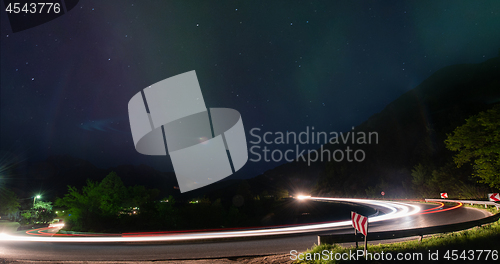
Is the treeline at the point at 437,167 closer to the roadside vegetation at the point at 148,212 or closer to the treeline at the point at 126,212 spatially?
the roadside vegetation at the point at 148,212

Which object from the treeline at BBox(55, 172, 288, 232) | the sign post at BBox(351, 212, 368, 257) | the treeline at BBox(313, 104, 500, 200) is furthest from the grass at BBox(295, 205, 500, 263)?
the treeline at BBox(55, 172, 288, 232)

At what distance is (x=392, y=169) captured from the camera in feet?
280

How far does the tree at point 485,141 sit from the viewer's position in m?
26.3

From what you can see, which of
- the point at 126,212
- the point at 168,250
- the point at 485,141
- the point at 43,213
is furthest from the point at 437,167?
the point at 43,213

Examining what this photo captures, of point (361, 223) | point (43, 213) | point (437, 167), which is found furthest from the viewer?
point (43, 213)

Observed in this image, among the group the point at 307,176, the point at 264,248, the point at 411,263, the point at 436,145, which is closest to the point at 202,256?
the point at 264,248

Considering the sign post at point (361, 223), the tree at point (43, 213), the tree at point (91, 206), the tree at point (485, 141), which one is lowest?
the tree at point (43, 213)

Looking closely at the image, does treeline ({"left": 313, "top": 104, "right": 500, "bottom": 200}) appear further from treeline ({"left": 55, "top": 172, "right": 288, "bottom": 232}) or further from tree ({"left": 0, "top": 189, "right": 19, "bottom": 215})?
tree ({"left": 0, "top": 189, "right": 19, "bottom": 215})

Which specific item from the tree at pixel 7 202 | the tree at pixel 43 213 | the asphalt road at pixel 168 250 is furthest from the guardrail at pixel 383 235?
the tree at pixel 43 213

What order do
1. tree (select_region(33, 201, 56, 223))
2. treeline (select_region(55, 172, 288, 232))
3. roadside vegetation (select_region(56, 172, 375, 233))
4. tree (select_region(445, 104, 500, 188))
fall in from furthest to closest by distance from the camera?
tree (select_region(33, 201, 56, 223)) < roadside vegetation (select_region(56, 172, 375, 233)) < treeline (select_region(55, 172, 288, 232)) < tree (select_region(445, 104, 500, 188))

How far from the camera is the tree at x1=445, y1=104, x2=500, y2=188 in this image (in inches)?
1037

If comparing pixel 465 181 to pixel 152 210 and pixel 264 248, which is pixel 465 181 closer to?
pixel 264 248

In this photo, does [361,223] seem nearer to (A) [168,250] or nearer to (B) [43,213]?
(A) [168,250]

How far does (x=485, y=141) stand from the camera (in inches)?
1095
